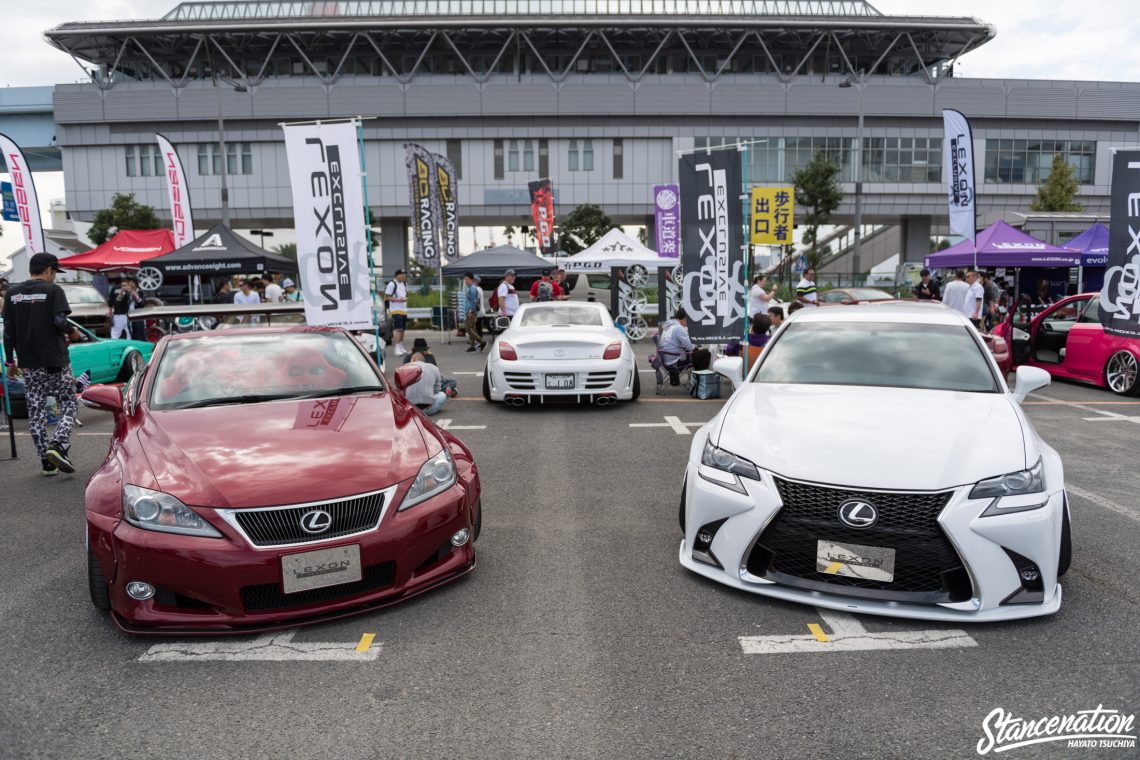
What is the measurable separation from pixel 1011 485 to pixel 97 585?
4.38 m

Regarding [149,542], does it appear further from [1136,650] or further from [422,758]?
[1136,650]

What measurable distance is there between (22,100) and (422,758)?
243 ft

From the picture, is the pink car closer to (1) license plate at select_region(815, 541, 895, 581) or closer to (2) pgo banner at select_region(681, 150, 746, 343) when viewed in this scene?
(2) pgo banner at select_region(681, 150, 746, 343)

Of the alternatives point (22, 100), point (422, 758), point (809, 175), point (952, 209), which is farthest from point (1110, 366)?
point (22, 100)

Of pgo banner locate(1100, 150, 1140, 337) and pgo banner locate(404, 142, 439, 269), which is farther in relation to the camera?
pgo banner locate(404, 142, 439, 269)

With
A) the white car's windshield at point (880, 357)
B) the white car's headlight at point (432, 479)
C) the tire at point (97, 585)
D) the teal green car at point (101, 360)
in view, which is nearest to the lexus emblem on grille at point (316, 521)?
the white car's headlight at point (432, 479)

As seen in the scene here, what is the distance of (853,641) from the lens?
3.58 metres

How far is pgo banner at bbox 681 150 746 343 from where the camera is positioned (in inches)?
420

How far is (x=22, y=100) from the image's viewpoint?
A: 59.5 metres

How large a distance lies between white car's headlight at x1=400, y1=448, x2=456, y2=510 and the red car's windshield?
3.75 ft

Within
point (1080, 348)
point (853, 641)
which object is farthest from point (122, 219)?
point (853, 641)

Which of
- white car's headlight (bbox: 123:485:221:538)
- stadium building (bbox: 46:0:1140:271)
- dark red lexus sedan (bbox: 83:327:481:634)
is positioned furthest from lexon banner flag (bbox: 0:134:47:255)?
stadium building (bbox: 46:0:1140:271)

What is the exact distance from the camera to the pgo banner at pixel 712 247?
10.7 meters

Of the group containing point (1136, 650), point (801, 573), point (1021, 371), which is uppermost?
point (1021, 371)
